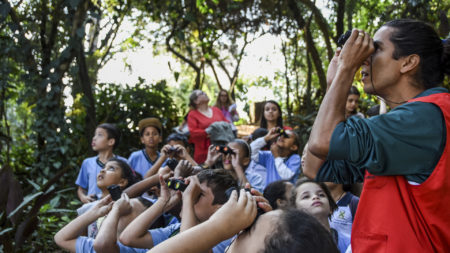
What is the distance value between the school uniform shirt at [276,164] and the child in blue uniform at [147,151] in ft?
3.85

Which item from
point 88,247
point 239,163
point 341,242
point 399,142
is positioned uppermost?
point 399,142

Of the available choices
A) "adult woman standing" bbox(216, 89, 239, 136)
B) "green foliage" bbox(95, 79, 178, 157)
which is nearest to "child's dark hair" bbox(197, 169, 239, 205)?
"green foliage" bbox(95, 79, 178, 157)

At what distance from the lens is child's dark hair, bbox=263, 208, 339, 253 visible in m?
1.22

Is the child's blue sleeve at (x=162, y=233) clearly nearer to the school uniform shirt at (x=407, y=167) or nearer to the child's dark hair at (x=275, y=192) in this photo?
the child's dark hair at (x=275, y=192)

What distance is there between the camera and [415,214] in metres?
1.32

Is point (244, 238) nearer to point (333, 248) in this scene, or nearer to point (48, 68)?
point (333, 248)

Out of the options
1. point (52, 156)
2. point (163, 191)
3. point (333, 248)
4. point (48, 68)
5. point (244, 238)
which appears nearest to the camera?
point (333, 248)

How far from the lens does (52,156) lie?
19.1 ft

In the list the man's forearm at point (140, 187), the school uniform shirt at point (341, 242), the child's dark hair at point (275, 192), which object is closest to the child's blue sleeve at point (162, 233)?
the man's forearm at point (140, 187)

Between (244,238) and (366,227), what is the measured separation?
41 centimetres

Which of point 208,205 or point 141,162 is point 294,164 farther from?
point 208,205

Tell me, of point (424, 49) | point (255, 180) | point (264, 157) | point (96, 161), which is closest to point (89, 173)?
point (96, 161)

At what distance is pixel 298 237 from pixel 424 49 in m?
0.82

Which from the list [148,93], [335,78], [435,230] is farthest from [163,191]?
[148,93]
